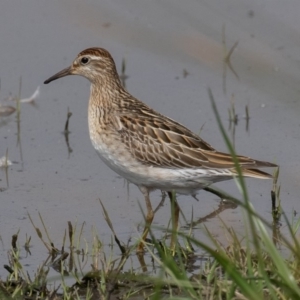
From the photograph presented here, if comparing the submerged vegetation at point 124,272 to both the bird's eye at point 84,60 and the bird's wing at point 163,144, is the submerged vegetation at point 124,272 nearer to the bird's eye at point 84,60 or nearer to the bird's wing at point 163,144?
the bird's wing at point 163,144

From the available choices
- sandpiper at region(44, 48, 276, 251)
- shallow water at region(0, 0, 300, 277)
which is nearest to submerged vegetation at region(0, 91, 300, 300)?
shallow water at region(0, 0, 300, 277)

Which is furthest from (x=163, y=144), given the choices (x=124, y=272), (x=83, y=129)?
(x=83, y=129)

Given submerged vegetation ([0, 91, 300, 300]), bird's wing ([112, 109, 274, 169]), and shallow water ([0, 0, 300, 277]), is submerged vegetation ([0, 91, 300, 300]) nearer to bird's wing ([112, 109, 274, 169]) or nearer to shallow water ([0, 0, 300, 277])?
shallow water ([0, 0, 300, 277])

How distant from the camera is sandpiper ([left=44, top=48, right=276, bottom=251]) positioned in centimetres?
617

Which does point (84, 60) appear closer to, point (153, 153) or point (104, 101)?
point (104, 101)

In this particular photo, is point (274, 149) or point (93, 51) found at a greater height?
point (93, 51)

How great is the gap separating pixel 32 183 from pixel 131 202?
99 cm

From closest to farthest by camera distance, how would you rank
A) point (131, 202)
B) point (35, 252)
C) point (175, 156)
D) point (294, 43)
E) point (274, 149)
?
point (294, 43), point (35, 252), point (175, 156), point (131, 202), point (274, 149)

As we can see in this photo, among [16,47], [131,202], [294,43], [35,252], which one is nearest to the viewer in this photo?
[294,43]

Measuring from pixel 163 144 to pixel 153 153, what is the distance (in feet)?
0.40

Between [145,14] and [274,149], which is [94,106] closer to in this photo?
[274,149]

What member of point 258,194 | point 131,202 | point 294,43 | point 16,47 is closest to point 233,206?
point 258,194

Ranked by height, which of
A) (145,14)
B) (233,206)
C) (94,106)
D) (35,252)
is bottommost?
(35,252)

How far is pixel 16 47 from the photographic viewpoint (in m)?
10.0
